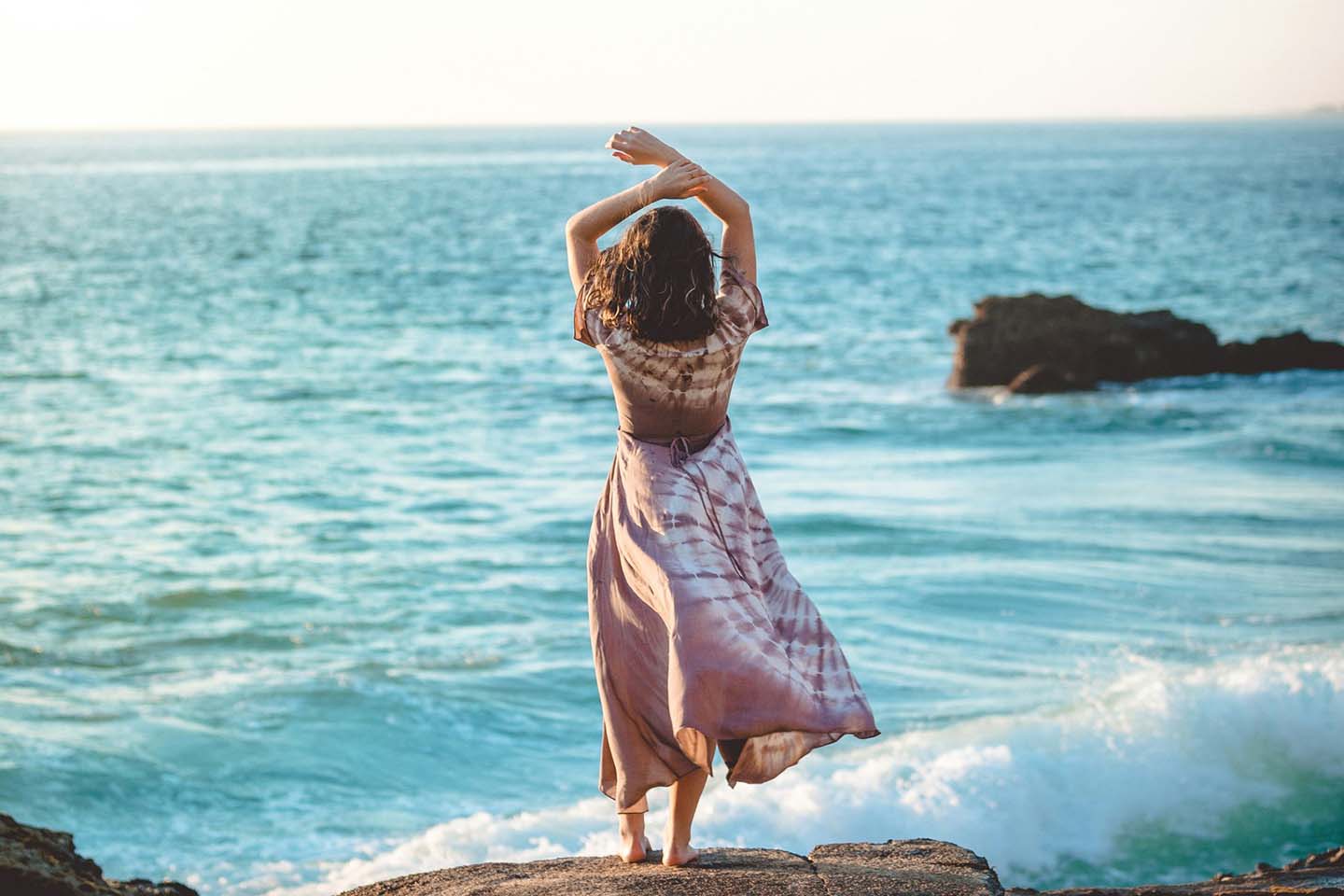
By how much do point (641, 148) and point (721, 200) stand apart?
0.30m

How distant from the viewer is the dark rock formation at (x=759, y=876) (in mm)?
4105

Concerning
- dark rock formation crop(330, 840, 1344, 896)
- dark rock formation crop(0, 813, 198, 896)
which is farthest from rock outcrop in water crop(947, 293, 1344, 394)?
dark rock formation crop(0, 813, 198, 896)

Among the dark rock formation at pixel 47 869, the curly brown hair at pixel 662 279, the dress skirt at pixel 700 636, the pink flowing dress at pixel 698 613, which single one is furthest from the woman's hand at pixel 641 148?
the dark rock formation at pixel 47 869

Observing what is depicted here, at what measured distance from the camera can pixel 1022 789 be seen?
7395 mm

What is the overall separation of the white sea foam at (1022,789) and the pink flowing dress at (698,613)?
9.61 feet

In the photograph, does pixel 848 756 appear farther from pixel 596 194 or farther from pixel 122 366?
pixel 596 194

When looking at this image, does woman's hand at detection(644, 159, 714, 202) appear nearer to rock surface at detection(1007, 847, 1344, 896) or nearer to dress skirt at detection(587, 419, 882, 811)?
dress skirt at detection(587, 419, 882, 811)

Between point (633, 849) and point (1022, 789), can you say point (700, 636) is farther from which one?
point (1022, 789)

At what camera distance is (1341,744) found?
7781mm

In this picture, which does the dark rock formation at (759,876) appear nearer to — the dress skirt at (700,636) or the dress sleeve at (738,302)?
the dress skirt at (700,636)

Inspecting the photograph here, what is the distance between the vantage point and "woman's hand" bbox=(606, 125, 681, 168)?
14.4ft

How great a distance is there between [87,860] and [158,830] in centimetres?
299

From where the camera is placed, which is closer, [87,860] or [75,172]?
[87,860]

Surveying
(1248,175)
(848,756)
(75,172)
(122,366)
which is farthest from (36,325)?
(75,172)
